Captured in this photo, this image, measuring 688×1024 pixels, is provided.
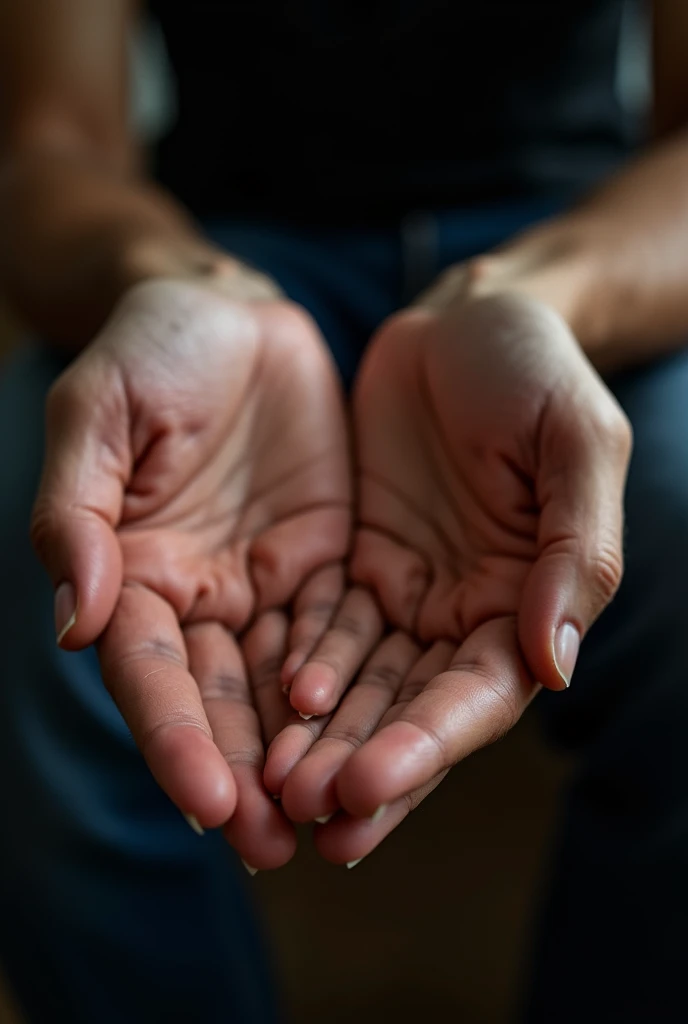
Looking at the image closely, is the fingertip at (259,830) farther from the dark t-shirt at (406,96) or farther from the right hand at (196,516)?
the dark t-shirt at (406,96)

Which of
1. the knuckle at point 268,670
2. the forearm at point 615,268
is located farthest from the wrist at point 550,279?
the knuckle at point 268,670

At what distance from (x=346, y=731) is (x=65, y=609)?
13cm

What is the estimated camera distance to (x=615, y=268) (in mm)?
586

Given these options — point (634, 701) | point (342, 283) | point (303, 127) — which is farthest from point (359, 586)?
point (303, 127)

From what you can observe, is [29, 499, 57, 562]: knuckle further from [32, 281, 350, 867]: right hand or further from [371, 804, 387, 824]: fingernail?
[371, 804, 387, 824]: fingernail

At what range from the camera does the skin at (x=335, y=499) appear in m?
0.37

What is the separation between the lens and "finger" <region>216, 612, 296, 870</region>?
35 cm

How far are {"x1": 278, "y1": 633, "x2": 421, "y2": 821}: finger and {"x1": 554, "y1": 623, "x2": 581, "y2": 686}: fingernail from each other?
7cm

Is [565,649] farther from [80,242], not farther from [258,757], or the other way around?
[80,242]

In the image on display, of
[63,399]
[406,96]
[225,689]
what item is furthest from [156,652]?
[406,96]

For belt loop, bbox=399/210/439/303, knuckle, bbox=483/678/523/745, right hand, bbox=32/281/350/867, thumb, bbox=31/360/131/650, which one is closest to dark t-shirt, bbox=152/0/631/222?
belt loop, bbox=399/210/439/303

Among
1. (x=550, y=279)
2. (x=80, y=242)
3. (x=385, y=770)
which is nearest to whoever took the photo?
(x=385, y=770)

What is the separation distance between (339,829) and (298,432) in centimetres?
25

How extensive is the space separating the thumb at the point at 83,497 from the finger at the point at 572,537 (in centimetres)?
18
